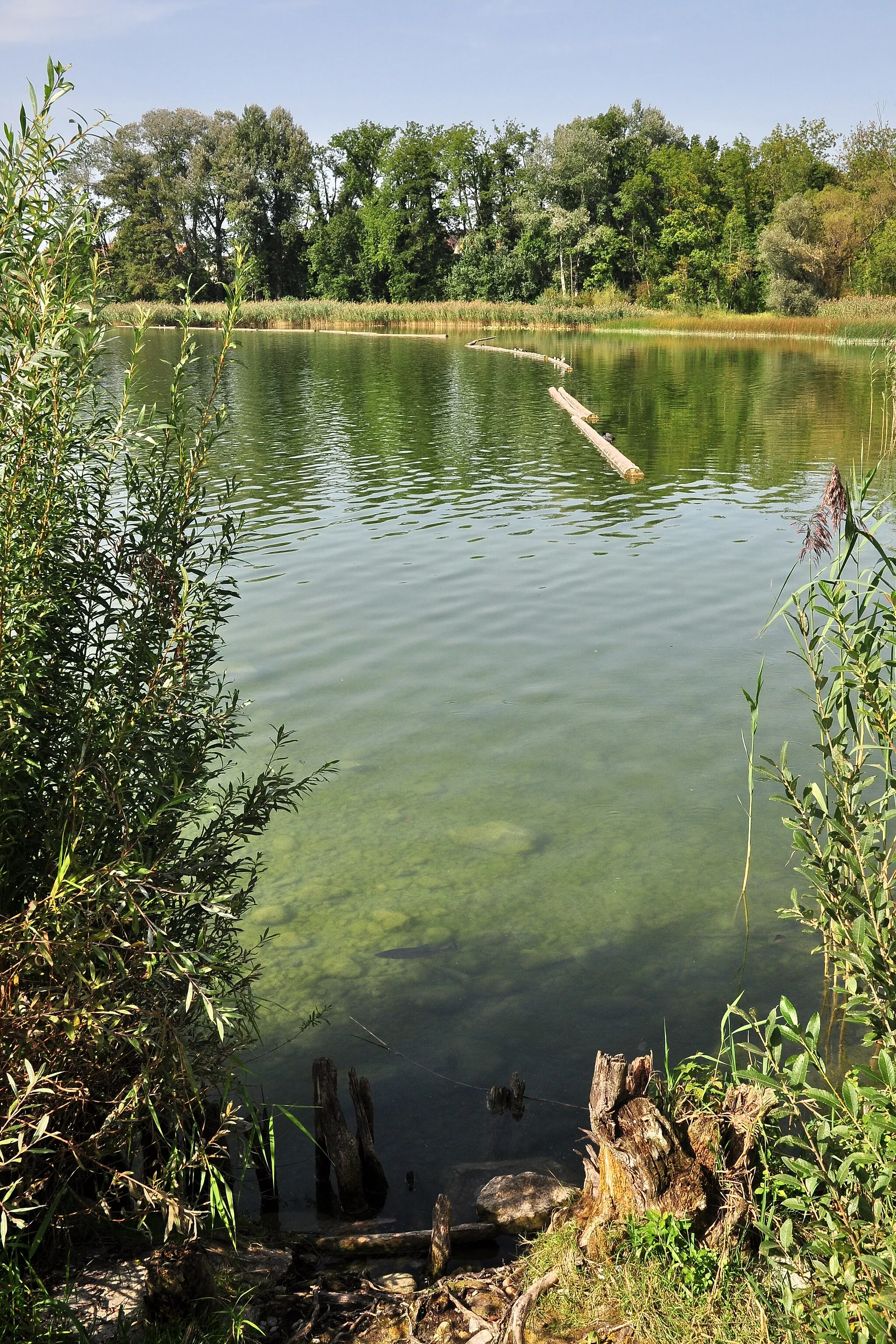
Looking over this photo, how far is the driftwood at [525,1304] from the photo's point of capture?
267cm

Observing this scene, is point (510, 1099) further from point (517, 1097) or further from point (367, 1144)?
point (367, 1144)

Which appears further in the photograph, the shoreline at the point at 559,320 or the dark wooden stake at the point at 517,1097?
the shoreline at the point at 559,320

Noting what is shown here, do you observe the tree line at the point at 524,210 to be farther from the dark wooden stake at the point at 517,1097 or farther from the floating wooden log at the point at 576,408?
the dark wooden stake at the point at 517,1097

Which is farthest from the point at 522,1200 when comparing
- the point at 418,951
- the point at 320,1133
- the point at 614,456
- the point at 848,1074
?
the point at 614,456

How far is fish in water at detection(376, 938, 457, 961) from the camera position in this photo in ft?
16.7

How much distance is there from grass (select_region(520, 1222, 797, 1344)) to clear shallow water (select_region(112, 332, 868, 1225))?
2.75 feet

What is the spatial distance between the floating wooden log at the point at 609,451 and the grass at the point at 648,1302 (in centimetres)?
1640

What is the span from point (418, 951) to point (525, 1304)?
7.96 ft

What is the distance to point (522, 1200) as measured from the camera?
3.36m

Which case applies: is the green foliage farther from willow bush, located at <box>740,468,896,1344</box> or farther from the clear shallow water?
the clear shallow water

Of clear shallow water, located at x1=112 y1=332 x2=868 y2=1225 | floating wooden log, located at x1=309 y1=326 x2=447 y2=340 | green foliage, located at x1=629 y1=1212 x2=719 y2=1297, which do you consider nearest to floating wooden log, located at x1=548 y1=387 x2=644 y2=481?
clear shallow water, located at x1=112 y1=332 x2=868 y2=1225

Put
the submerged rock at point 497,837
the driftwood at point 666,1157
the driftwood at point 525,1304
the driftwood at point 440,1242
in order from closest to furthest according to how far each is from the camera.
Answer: the driftwood at point 525,1304 < the driftwood at point 666,1157 < the driftwood at point 440,1242 < the submerged rock at point 497,837

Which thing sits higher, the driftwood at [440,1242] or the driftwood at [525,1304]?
the driftwood at [525,1304]

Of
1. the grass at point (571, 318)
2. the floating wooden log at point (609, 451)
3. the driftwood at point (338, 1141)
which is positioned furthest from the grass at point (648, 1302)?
A: the grass at point (571, 318)
